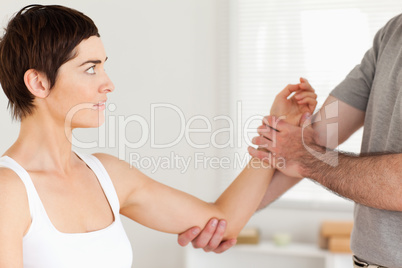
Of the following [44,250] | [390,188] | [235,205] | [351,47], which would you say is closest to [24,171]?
[44,250]

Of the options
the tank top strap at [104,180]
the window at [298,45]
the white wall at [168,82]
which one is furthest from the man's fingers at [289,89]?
the white wall at [168,82]

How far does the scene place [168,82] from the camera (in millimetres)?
3787

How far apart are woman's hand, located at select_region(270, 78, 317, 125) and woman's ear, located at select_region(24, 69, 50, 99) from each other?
983mm

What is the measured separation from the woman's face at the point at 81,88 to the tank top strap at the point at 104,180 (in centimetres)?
19

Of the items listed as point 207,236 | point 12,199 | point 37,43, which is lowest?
point 207,236

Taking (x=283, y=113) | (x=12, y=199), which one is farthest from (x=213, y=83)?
(x=12, y=199)

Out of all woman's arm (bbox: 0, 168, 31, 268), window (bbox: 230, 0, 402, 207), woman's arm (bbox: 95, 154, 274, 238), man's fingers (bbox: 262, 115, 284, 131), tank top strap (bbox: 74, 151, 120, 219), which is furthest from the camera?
window (bbox: 230, 0, 402, 207)

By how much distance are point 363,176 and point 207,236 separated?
0.56 metres

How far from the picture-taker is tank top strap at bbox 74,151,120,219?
1.63 meters

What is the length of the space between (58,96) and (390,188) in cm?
100

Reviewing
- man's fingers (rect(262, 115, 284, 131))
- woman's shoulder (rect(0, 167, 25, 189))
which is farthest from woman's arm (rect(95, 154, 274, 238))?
woman's shoulder (rect(0, 167, 25, 189))

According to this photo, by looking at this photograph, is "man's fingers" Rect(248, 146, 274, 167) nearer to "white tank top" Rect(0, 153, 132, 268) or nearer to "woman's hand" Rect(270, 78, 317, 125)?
"woman's hand" Rect(270, 78, 317, 125)

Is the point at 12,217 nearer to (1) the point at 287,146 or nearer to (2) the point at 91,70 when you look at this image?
(2) the point at 91,70

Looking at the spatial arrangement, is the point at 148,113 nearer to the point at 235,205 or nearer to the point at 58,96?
the point at 235,205
